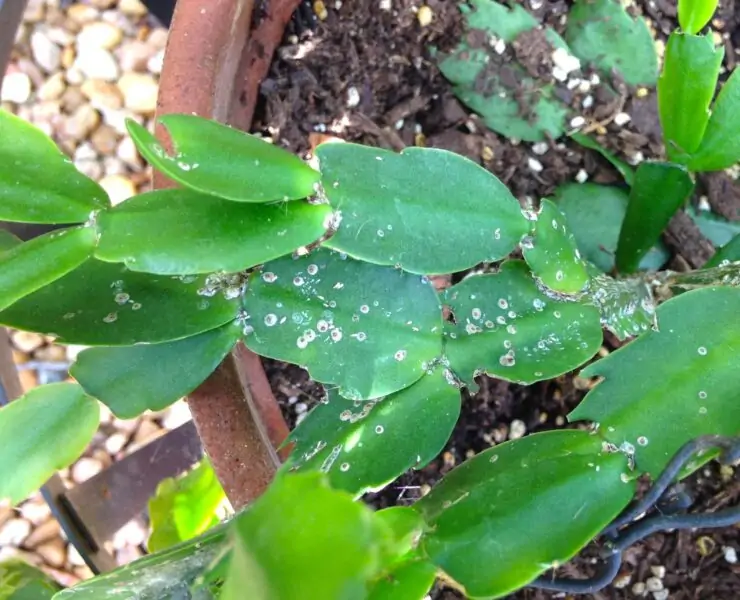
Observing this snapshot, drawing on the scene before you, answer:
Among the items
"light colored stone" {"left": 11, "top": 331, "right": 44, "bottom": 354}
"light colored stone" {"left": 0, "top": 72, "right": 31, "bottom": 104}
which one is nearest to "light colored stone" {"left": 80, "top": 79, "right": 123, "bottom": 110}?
"light colored stone" {"left": 0, "top": 72, "right": 31, "bottom": 104}

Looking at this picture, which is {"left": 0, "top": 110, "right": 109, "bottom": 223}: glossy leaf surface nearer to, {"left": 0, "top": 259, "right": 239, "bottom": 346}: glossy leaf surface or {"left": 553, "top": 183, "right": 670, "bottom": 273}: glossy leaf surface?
{"left": 0, "top": 259, "right": 239, "bottom": 346}: glossy leaf surface

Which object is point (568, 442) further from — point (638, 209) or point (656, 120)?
point (656, 120)

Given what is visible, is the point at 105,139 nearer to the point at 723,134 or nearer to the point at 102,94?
the point at 102,94

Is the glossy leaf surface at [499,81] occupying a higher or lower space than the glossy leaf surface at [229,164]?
lower

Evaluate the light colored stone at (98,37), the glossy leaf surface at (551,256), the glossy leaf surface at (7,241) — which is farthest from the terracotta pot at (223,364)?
the light colored stone at (98,37)

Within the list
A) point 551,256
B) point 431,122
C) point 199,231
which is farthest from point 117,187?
point 551,256

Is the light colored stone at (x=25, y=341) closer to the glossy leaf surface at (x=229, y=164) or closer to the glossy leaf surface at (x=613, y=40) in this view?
the glossy leaf surface at (x=229, y=164)

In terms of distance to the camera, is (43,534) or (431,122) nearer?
(431,122)
